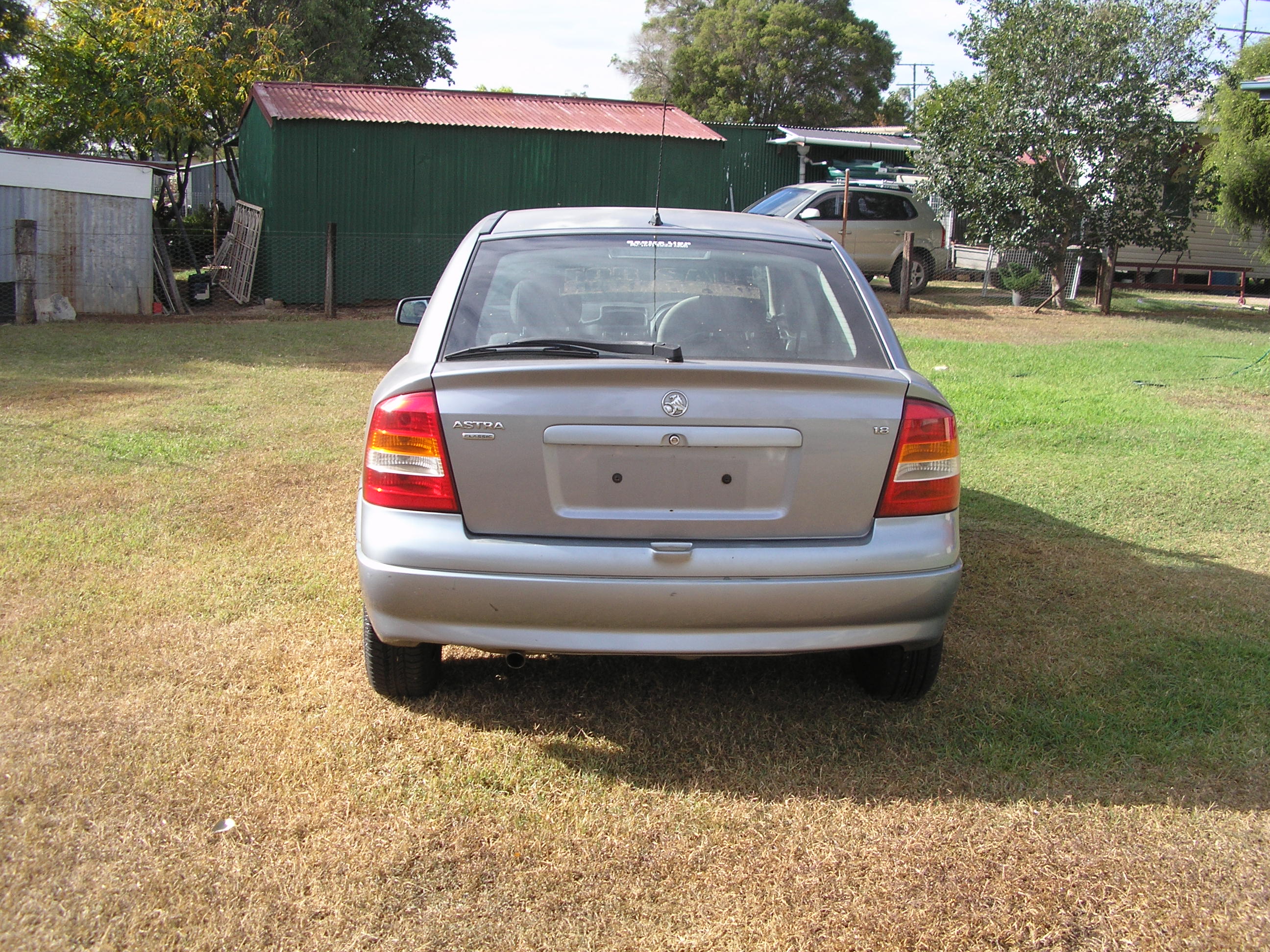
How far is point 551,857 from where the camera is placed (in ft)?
8.69

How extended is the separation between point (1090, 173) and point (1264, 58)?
3532 millimetres

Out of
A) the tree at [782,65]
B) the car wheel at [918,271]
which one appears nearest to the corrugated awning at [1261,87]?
the car wheel at [918,271]

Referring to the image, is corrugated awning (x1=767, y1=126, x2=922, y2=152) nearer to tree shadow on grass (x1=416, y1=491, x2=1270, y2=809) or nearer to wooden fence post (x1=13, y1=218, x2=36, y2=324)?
wooden fence post (x1=13, y1=218, x2=36, y2=324)

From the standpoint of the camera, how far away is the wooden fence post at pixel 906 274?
50.6 feet

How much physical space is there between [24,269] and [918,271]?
13383 millimetres

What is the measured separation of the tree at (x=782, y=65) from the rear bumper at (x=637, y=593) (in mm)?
46782

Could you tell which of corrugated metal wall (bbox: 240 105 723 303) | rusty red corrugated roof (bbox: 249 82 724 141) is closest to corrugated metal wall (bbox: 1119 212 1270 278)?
rusty red corrugated roof (bbox: 249 82 724 141)

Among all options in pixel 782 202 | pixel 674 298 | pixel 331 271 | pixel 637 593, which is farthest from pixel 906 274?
pixel 637 593

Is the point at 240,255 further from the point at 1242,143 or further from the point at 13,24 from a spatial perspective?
the point at 1242,143

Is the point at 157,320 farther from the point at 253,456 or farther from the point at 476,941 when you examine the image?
the point at 476,941

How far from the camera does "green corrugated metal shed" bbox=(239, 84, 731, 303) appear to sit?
1608 cm

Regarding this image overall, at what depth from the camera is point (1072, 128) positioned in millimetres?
16281

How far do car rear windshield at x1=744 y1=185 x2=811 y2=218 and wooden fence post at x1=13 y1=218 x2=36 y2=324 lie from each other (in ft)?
32.3

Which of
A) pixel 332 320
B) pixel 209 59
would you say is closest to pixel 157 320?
pixel 332 320
